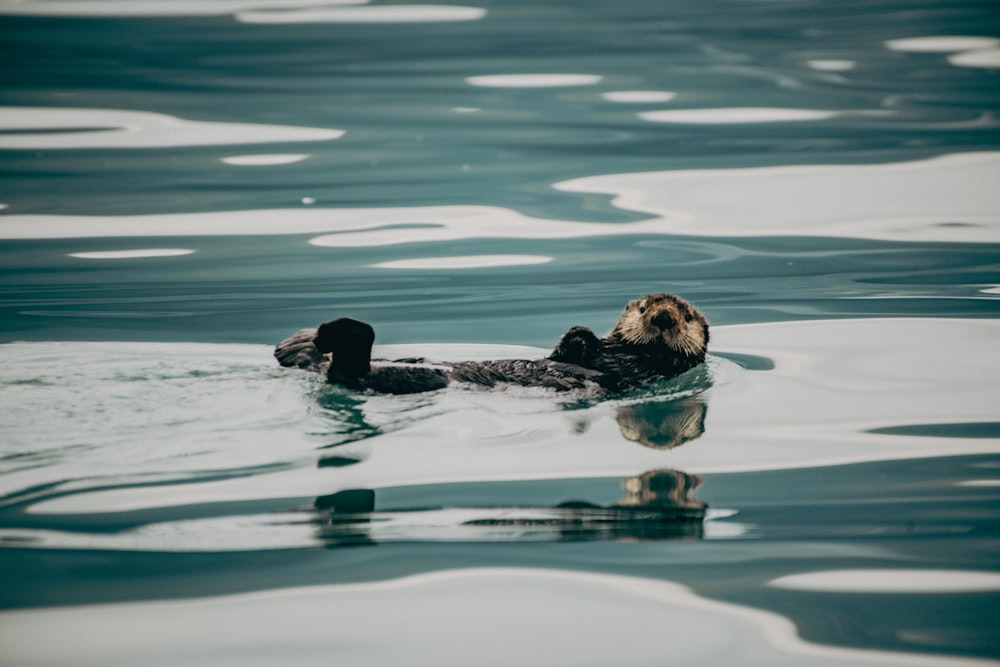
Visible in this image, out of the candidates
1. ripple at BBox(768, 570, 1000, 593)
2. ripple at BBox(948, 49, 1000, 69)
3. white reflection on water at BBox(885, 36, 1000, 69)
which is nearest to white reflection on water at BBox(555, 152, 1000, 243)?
ripple at BBox(948, 49, 1000, 69)

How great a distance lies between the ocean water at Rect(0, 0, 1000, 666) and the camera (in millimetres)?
3775

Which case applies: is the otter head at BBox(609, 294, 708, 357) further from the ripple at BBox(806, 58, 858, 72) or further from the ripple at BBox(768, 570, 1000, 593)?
the ripple at BBox(806, 58, 858, 72)

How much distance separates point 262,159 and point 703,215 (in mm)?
4117

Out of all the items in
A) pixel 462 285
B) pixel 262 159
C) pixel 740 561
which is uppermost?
pixel 262 159

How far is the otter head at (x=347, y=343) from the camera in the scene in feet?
17.1

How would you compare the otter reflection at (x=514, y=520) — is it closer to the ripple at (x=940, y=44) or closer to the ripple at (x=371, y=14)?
the ripple at (x=940, y=44)

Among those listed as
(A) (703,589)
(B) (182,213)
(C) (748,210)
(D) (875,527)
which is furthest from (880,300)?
(B) (182,213)

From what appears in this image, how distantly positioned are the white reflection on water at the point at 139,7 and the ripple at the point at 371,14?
32cm

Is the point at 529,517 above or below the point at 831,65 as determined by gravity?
below

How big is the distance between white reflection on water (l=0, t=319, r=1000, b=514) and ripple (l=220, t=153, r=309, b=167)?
436 cm

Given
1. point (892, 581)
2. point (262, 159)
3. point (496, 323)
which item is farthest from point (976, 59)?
point (892, 581)

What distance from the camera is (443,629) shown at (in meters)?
3.62

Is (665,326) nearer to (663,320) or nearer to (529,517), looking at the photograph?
(663,320)

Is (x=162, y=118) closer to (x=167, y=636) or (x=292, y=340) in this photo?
(x=292, y=340)
